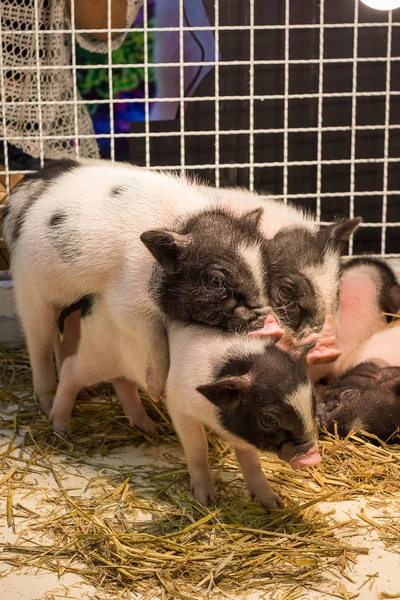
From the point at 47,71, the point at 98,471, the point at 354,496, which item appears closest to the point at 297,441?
the point at 354,496

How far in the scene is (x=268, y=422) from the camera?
10.1ft

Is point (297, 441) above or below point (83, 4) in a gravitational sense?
below

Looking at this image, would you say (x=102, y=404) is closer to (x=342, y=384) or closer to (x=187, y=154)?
(x=342, y=384)

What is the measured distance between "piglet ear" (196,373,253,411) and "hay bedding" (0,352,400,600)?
0.45 m

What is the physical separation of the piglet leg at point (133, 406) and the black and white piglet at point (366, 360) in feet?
2.80

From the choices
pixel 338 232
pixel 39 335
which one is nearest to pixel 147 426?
pixel 39 335

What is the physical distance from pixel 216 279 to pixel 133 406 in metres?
1.05

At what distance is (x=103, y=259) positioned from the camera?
374 cm

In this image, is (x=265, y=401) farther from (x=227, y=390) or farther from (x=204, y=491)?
(x=204, y=491)

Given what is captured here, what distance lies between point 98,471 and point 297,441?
1.03m

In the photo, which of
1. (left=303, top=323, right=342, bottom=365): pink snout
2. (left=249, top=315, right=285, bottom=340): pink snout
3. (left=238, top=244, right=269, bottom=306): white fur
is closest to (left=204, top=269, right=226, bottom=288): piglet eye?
(left=238, top=244, right=269, bottom=306): white fur

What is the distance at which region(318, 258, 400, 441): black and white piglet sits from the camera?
3984 mm

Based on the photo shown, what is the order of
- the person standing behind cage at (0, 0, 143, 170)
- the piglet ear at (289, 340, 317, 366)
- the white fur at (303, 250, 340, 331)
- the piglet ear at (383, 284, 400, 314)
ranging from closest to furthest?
the piglet ear at (289, 340, 317, 366)
the white fur at (303, 250, 340, 331)
the piglet ear at (383, 284, 400, 314)
the person standing behind cage at (0, 0, 143, 170)

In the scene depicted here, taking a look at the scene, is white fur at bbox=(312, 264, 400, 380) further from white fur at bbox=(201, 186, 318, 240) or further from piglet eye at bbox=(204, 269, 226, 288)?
piglet eye at bbox=(204, 269, 226, 288)
